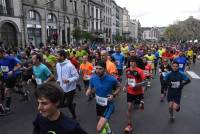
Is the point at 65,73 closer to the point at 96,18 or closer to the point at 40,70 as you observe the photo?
the point at 40,70

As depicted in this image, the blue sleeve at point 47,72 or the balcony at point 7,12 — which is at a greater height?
the balcony at point 7,12

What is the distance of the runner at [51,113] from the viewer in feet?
7.75

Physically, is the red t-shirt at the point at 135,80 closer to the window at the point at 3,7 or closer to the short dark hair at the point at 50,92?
the short dark hair at the point at 50,92

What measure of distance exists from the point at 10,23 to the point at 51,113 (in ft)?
92.2

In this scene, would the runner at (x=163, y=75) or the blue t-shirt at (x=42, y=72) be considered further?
the runner at (x=163, y=75)

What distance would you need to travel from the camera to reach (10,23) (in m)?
28.9

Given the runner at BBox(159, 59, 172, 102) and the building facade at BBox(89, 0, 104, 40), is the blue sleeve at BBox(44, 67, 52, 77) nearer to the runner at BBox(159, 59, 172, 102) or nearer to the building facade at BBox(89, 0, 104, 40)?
the runner at BBox(159, 59, 172, 102)

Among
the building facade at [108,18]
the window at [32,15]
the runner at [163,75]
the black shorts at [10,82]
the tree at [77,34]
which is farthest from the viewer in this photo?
the building facade at [108,18]

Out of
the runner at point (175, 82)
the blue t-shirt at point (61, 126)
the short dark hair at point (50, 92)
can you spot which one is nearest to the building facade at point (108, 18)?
the runner at point (175, 82)

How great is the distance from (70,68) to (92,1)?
5279 cm

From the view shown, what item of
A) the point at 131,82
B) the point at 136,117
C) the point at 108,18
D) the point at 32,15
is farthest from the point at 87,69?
the point at 108,18

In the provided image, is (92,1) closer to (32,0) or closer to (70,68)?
(32,0)

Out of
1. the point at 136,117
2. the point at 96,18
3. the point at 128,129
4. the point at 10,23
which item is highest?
the point at 96,18

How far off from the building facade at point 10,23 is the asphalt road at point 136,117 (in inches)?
751
